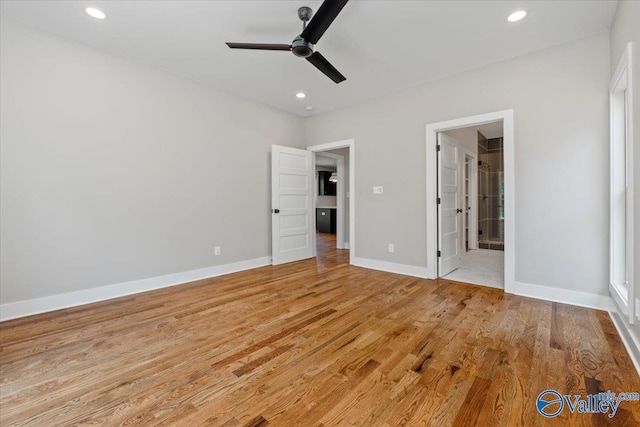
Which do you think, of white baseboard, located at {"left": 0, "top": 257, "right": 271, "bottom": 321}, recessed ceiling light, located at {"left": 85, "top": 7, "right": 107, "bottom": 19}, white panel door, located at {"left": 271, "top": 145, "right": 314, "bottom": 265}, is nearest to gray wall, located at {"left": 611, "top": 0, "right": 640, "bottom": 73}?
white panel door, located at {"left": 271, "top": 145, "right": 314, "bottom": 265}

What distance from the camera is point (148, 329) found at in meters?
2.26

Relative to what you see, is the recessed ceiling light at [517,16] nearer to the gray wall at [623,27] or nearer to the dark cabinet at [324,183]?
the gray wall at [623,27]

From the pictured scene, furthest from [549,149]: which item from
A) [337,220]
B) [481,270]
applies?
[337,220]

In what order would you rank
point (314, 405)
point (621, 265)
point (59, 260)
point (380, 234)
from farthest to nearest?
point (380, 234) < point (59, 260) < point (621, 265) < point (314, 405)

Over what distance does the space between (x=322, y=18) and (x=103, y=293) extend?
343 cm

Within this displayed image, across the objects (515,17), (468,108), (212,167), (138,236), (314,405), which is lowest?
(314,405)

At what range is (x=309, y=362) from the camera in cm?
176

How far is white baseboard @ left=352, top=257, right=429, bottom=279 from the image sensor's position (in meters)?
3.77

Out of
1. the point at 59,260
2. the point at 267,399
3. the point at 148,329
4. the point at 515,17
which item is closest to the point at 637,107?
the point at 515,17

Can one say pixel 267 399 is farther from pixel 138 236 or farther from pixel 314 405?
pixel 138 236

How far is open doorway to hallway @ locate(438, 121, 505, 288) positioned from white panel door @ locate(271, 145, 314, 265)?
2321 mm

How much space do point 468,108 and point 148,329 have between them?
4119 mm

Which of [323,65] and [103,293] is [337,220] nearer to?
[323,65]

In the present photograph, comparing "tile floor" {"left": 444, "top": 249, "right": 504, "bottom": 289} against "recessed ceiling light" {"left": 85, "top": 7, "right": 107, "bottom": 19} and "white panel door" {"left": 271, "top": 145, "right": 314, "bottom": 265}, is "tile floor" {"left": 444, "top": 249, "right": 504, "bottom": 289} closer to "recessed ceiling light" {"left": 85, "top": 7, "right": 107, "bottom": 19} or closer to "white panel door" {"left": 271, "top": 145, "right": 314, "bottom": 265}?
"white panel door" {"left": 271, "top": 145, "right": 314, "bottom": 265}
